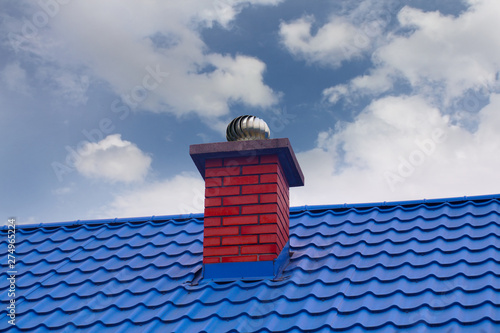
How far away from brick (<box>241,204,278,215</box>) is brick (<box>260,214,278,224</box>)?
0.04 meters

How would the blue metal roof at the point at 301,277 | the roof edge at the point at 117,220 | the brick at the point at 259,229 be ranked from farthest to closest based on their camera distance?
the roof edge at the point at 117,220 → the brick at the point at 259,229 → the blue metal roof at the point at 301,277

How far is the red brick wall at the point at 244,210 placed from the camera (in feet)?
21.2

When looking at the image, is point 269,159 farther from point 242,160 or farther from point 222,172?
point 222,172

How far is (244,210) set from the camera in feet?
21.6

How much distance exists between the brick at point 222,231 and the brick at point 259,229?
0.07 metres

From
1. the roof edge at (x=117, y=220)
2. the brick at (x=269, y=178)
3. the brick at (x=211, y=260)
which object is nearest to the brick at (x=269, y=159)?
the brick at (x=269, y=178)

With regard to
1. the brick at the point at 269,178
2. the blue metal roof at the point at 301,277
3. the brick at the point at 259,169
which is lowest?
the blue metal roof at the point at 301,277

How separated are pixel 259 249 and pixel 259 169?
834 millimetres

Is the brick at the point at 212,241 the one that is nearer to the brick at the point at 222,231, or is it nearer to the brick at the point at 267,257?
the brick at the point at 222,231

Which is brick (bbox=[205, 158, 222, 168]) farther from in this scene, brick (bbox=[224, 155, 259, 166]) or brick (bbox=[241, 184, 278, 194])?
brick (bbox=[241, 184, 278, 194])

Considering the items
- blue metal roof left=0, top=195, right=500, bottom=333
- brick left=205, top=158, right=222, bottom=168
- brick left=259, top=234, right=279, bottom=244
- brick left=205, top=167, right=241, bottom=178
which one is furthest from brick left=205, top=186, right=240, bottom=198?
blue metal roof left=0, top=195, right=500, bottom=333

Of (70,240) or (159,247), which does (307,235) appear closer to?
(159,247)

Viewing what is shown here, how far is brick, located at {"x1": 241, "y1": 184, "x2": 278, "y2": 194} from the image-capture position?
21.6 ft

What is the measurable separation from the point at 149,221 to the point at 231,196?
6.02 ft
